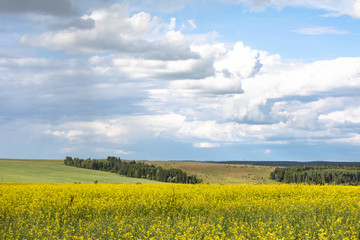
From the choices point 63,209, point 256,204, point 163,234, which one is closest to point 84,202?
point 63,209

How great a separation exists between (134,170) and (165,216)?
112 metres

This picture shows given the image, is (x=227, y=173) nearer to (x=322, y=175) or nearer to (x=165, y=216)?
(x=322, y=175)

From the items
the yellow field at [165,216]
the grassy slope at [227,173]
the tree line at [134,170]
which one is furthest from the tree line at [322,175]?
the yellow field at [165,216]

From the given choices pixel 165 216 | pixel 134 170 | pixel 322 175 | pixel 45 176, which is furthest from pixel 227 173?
pixel 165 216

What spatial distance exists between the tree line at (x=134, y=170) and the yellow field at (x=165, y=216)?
10179cm

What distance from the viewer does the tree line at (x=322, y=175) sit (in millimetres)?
118000

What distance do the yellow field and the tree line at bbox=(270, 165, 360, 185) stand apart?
99469 millimetres

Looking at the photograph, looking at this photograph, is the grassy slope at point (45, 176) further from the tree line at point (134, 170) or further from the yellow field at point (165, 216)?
the yellow field at point (165, 216)

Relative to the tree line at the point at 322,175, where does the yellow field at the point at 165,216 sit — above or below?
above

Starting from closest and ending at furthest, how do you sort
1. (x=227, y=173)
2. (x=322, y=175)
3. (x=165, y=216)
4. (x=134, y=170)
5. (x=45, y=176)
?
(x=165, y=216) < (x=45, y=176) < (x=322, y=175) < (x=134, y=170) < (x=227, y=173)

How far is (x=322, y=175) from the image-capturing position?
121 metres

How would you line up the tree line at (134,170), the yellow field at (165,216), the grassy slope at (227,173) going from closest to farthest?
the yellow field at (165,216)
the tree line at (134,170)
the grassy slope at (227,173)

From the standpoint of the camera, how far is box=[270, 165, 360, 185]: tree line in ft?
387

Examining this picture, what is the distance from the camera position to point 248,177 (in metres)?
153
